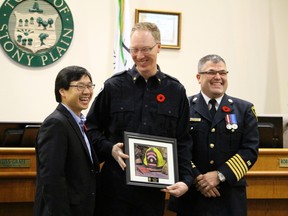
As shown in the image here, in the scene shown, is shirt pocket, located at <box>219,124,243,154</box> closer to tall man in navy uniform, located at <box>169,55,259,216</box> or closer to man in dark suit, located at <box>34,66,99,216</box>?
tall man in navy uniform, located at <box>169,55,259,216</box>

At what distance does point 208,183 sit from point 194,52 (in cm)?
268

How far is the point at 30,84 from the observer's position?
4.45 metres

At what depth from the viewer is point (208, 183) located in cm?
233

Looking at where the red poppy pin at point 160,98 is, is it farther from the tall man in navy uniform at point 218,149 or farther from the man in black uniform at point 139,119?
the tall man in navy uniform at point 218,149

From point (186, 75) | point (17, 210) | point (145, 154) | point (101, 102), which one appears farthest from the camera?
point (186, 75)

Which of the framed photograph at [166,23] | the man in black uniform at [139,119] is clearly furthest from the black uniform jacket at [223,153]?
the framed photograph at [166,23]

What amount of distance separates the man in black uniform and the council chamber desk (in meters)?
0.74

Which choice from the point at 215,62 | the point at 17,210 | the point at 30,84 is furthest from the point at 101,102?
the point at 30,84

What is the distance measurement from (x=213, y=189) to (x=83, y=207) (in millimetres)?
763

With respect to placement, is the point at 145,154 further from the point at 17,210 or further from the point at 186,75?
the point at 186,75

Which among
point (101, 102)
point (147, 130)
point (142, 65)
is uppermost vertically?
point (142, 65)

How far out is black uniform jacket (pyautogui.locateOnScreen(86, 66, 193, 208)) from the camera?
2.15 m

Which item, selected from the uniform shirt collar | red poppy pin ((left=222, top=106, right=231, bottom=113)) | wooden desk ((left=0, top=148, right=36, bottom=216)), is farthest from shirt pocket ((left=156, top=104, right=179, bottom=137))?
wooden desk ((left=0, top=148, right=36, bottom=216))

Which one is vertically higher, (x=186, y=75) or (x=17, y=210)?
(x=186, y=75)
